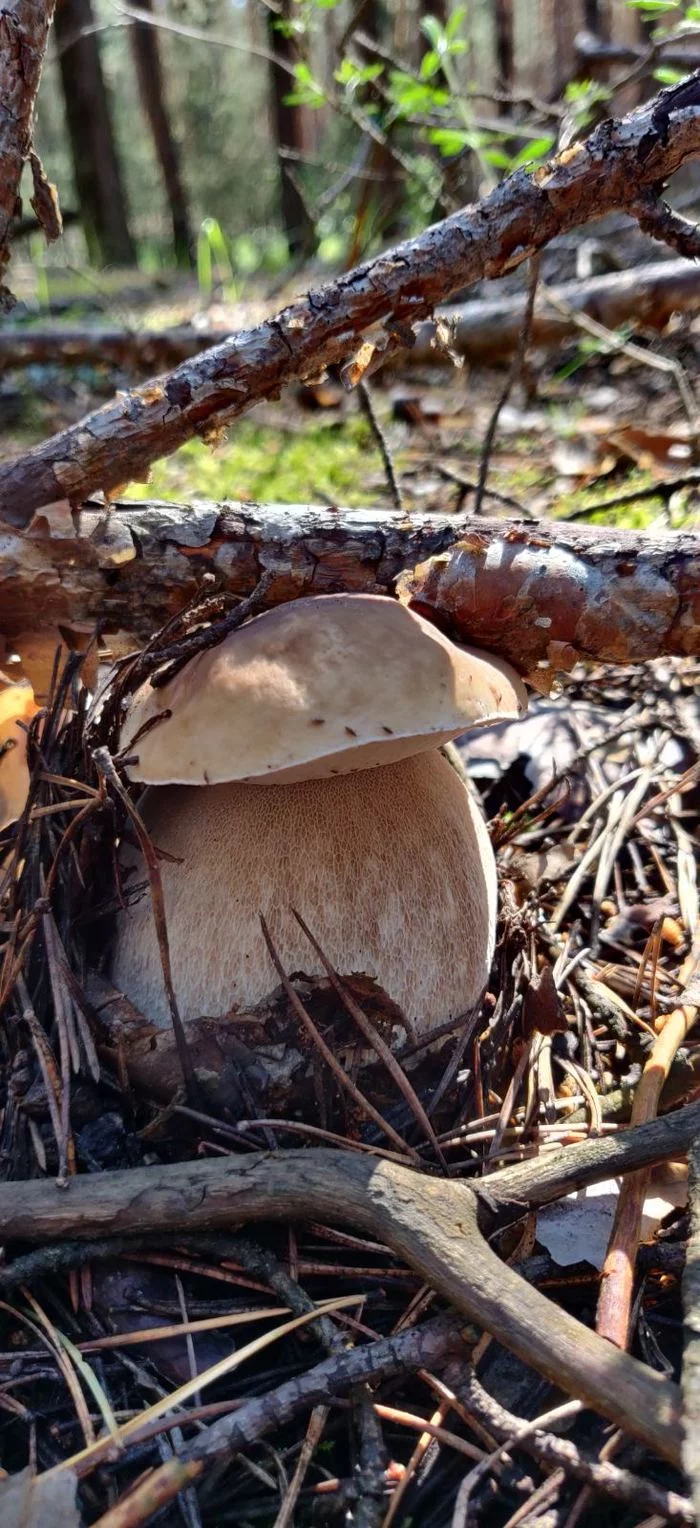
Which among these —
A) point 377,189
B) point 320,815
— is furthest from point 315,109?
point 320,815

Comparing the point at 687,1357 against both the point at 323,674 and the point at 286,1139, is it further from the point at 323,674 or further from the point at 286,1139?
the point at 323,674

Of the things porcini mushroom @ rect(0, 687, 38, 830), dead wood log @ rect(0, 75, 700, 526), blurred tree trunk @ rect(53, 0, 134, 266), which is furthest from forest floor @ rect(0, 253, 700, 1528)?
blurred tree trunk @ rect(53, 0, 134, 266)

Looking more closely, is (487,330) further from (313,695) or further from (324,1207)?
(324,1207)

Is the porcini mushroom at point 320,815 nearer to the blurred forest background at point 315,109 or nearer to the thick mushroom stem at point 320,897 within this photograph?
the thick mushroom stem at point 320,897

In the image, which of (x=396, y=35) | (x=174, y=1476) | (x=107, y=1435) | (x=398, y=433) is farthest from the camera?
(x=396, y=35)

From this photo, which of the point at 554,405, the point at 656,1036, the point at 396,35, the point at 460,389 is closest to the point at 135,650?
the point at 656,1036
